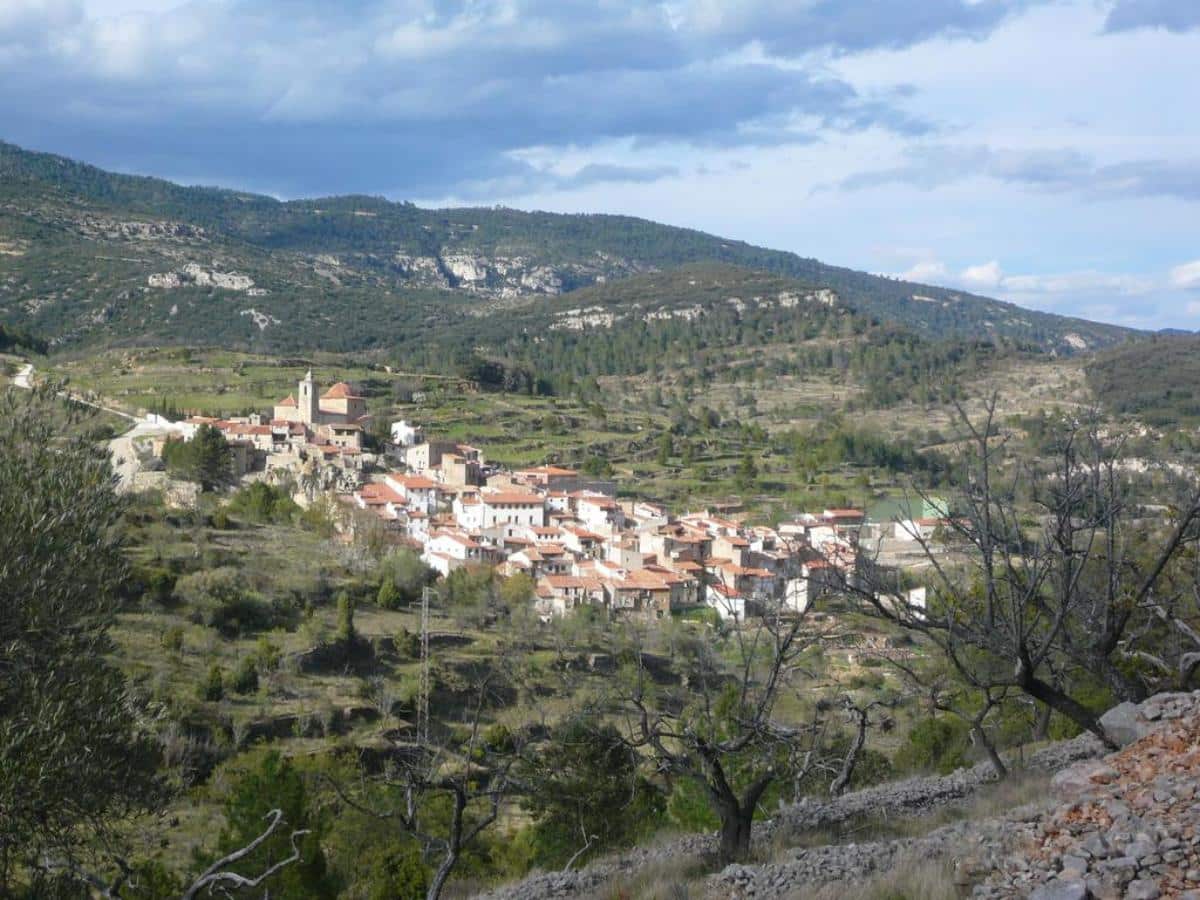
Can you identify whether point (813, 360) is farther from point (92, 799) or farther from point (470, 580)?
point (92, 799)

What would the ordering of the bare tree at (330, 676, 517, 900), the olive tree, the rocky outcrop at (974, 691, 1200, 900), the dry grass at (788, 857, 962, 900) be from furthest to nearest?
the olive tree
the bare tree at (330, 676, 517, 900)
the dry grass at (788, 857, 962, 900)
the rocky outcrop at (974, 691, 1200, 900)

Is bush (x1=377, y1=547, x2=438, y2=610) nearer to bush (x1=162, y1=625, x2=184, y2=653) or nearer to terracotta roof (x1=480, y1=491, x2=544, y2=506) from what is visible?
terracotta roof (x1=480, y1=491, x2=544, y2=506)

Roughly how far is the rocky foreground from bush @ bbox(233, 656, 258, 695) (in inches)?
572

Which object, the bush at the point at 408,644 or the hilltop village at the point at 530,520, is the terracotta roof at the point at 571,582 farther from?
the bush at the point at 408,644

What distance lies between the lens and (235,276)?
115125 millimetres


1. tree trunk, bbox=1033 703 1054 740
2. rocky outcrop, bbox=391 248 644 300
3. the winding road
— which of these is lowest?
tree trunk, bbox=1033 703 1054 740

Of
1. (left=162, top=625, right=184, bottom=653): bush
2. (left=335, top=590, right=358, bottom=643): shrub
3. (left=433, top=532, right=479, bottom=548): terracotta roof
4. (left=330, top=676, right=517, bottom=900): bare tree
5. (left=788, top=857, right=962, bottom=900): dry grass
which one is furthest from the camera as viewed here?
(left=433, top=532, right=479, bottom=548): terracotta roof

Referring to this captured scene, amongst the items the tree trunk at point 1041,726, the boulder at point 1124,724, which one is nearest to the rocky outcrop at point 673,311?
the tree trunk at point 1041,726

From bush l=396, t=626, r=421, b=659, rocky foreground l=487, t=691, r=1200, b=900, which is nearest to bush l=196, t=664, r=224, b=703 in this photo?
bush l=396, t=626, r=421, b=659

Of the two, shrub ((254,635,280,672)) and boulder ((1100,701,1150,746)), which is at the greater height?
boulder ((1100,701,1150,746))

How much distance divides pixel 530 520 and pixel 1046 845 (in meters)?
36.8

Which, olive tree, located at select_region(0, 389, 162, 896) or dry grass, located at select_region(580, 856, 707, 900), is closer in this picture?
dry grass, located at select_region(580, 856, 707, 900)

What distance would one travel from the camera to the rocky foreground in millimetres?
4258

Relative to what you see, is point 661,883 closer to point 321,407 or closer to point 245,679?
point 245,679
